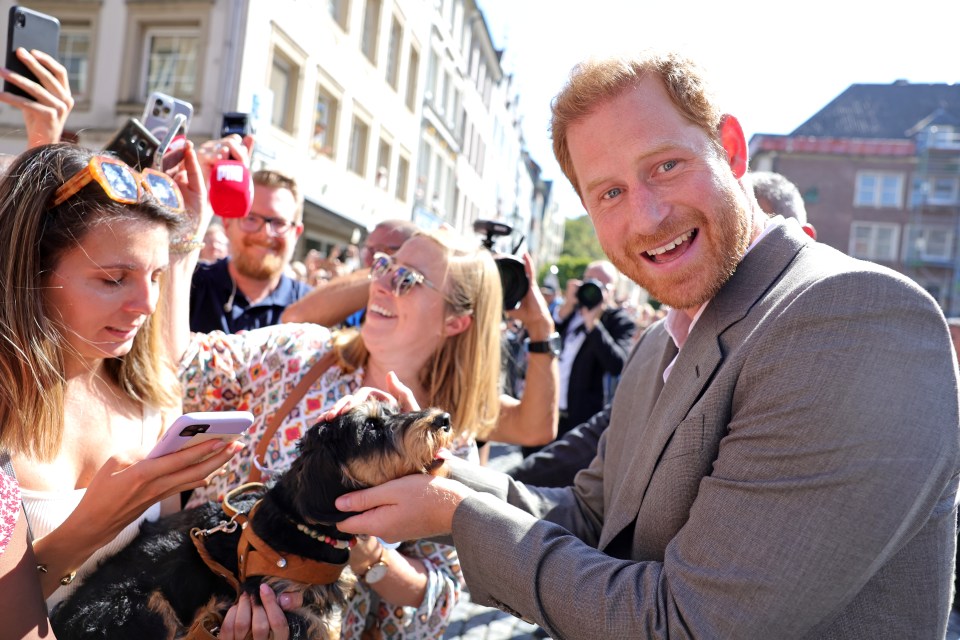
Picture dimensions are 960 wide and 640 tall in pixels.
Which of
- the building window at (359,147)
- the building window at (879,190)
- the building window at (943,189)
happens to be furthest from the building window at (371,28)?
the building window at (943,189)

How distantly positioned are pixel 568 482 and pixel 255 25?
14255 millimetres

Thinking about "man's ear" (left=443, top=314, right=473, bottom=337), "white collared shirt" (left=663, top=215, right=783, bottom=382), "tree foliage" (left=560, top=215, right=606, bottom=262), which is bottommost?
"man's ear" (left=443, top=314, right=473, bottom=337)

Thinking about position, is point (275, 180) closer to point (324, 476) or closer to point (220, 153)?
point (220, 153)

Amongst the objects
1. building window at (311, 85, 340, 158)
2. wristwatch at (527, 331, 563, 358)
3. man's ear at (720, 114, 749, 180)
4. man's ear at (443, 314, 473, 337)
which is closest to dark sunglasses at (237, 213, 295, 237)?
man's ear at (443, 314, 473, 337)

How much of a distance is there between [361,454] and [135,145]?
1437 mm

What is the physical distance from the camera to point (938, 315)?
1.36m

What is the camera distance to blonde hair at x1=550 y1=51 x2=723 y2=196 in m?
1.84

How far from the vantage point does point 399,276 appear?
9.71 ft

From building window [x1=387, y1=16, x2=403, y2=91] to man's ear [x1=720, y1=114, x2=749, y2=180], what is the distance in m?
22.6

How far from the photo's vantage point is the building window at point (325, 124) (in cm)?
1800

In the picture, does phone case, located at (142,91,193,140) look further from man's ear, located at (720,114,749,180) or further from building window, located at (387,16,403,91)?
building window, located at (387,16,403,91)

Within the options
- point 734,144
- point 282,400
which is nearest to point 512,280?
point 282,400

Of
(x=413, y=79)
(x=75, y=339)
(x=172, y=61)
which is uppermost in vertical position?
(x=413, y=79)

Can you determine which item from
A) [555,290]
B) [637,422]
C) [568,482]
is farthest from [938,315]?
[555,290]
